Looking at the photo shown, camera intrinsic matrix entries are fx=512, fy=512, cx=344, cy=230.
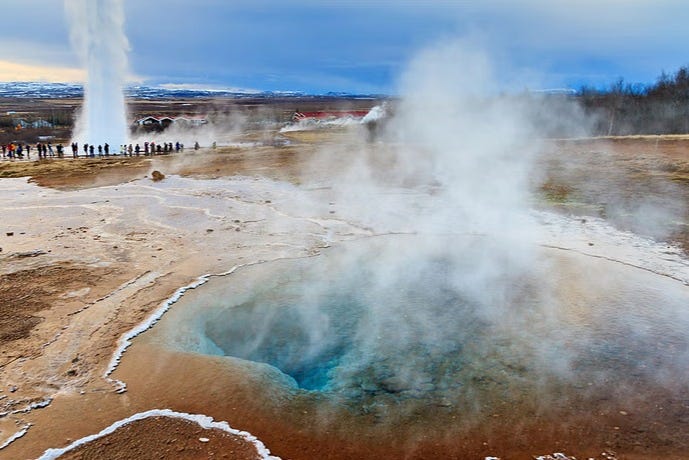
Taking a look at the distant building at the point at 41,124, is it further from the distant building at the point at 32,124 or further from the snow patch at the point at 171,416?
the snow patch at the point at 171,416

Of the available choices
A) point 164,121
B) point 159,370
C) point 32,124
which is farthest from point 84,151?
point 159,370

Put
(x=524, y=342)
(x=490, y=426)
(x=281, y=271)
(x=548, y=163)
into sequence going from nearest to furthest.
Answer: (x=490, y=426), (x=524, y=342), (x=281, y=271), (x=548, y=163)

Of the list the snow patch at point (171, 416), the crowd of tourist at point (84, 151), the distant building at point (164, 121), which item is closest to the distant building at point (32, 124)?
the distant building at point (164, 121)

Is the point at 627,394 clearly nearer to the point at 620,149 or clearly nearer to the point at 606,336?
the point at 606,336

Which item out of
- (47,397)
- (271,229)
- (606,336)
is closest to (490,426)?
→ (606,336)

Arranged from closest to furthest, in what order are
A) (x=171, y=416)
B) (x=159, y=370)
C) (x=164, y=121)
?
(x=171, y=416)
(x=159, y=370)
(x=164, y=121)

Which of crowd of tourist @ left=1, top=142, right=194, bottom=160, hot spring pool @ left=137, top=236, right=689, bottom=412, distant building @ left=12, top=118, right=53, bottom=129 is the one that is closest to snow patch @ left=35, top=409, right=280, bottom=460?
hot spring pool @ left=137, top=236, right=689, bottom=412

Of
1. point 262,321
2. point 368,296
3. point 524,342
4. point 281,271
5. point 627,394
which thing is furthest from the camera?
point 281,271

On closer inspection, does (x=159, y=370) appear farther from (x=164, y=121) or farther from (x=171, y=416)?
(x=164, y=121)
